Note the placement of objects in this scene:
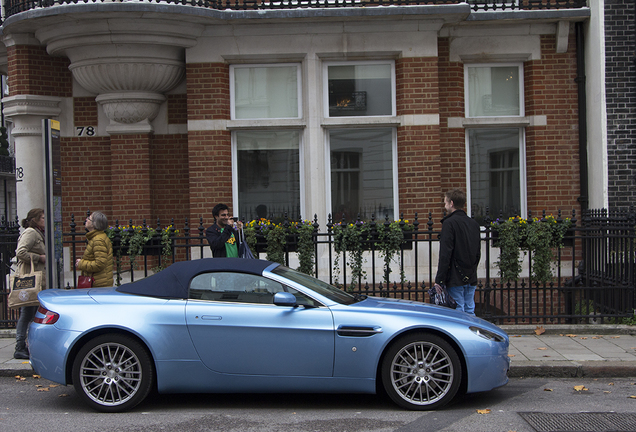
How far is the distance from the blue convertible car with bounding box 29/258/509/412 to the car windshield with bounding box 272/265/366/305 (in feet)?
0.87

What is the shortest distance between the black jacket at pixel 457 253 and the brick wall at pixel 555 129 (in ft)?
15.3

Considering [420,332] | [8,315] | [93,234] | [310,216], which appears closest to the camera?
[420,332]

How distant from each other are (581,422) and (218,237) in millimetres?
4306

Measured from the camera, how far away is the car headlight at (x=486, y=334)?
17.7ft

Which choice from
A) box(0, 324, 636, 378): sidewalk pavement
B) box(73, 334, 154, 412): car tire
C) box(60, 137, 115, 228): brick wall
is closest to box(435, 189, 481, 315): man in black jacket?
box(0, 324, 636, 378): sidewalk pavement

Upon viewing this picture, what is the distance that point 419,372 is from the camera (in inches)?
209

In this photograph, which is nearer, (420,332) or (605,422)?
(605,422)

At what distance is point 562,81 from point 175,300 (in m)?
8.19

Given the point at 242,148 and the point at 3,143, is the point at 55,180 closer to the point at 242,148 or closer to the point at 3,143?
the point at 242,148

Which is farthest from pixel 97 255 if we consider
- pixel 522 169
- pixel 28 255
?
pixel 522 169

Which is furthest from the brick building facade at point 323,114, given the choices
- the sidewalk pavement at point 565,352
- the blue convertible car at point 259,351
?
the blue convertible car at point 259,351

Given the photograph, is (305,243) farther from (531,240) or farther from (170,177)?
(170,177)

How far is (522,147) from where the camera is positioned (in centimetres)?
1105

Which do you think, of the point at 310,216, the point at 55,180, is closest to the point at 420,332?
the point at 55,180
